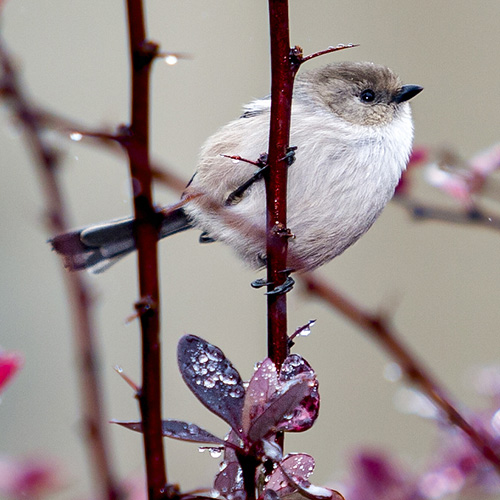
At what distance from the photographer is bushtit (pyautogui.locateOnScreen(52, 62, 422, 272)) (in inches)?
62.1

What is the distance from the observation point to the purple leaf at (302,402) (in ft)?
2.33

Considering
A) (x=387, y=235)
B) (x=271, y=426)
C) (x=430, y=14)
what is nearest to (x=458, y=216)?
(x=271, y=426)

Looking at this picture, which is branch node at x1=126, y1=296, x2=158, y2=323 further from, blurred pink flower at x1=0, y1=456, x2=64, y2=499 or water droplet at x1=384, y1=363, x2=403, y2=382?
water droplet at x1=384, y1=363, x2=403, y2=382

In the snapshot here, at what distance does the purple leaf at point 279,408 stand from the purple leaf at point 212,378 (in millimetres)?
32

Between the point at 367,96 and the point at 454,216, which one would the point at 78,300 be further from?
the point at 367,96

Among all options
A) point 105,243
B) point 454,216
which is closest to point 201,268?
point 105,243

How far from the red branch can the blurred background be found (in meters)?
2.65

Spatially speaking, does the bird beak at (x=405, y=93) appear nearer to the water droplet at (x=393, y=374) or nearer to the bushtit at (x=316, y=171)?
the bushtit at (x=316, y=171)

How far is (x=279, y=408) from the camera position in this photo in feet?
2.18

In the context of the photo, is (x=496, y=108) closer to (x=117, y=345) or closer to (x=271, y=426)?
(x=117, y=345)

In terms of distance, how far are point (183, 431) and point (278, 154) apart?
0.35 metres

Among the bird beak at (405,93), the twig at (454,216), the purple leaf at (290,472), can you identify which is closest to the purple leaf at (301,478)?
the purple leaf at (290,472)

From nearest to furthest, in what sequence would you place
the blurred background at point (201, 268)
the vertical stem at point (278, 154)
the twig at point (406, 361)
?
the vertical stem at point (278, 154), the twig at point (406, 361), the blurred background at point (201, 268)

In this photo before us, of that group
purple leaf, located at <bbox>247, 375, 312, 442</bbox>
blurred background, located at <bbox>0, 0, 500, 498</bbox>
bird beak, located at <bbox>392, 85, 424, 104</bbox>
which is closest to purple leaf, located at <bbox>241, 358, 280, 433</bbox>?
purple leaf, located at <bbox>247, 375, 312, 442</bbox>
